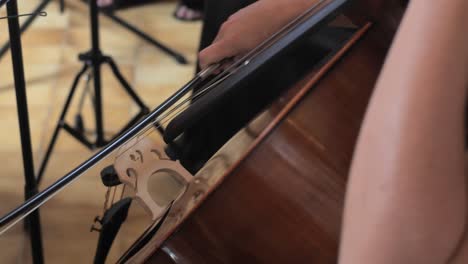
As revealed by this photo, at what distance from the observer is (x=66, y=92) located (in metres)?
1.68

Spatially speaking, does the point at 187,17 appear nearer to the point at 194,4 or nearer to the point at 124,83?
the point at 194,4

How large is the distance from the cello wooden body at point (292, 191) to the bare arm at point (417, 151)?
10cm

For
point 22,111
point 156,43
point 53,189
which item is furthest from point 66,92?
point 53,189

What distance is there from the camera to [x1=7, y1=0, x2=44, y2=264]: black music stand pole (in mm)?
837

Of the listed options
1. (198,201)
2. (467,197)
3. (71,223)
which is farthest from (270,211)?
(71,223)

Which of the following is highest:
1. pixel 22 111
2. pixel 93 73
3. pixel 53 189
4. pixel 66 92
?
pixel 66 92

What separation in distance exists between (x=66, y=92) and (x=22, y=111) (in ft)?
2.57

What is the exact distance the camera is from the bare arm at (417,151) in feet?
1.57

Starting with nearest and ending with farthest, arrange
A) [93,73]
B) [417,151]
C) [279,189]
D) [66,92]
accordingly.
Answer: [417,151]
[279,189]
[93,73]
[66,92]

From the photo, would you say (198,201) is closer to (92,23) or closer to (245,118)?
(245,118)

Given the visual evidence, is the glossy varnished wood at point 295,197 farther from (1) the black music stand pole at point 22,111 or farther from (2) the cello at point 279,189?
(1) the black music stand pole at point 22,111

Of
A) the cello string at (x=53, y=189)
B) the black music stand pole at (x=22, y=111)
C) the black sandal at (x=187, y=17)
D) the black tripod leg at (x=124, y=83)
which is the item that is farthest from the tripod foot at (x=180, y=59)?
the cello string at (x=53, y=189)

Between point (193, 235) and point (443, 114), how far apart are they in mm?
275

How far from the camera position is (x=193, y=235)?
60 centimetres
